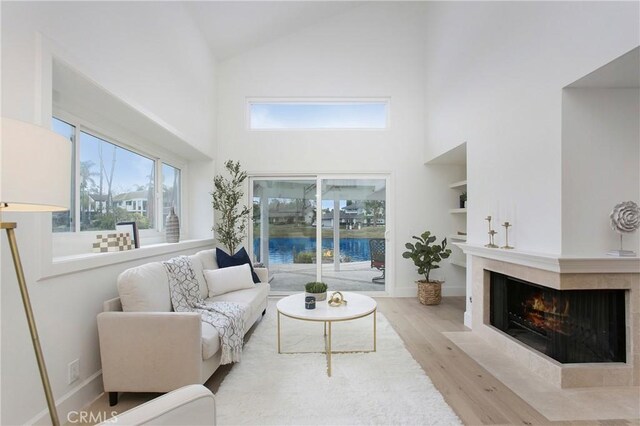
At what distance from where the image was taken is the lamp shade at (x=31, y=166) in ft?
3.41

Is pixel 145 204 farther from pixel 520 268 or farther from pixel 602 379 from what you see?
pixel 602 379

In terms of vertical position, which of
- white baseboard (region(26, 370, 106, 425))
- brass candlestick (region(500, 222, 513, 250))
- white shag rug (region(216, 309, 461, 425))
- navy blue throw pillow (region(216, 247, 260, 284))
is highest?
brass candlestick (region(500, 222, 513, 250))

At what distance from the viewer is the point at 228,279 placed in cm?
323

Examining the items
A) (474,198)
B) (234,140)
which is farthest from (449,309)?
(234,140)

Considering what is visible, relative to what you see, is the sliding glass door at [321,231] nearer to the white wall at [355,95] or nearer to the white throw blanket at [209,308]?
the white wall at [355,95]

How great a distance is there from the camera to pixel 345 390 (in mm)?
2100

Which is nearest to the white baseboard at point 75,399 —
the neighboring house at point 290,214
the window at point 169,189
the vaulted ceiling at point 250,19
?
the window at point 169,189

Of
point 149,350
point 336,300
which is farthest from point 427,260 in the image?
point 149,350

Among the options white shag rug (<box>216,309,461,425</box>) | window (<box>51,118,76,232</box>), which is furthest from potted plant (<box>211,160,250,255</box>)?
window (<box>51,118,76,232</box>)

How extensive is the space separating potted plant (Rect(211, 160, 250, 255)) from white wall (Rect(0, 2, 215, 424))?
148 centimetres

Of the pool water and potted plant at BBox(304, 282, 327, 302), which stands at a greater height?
the pool water

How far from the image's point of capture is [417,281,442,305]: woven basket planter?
14.0 feet

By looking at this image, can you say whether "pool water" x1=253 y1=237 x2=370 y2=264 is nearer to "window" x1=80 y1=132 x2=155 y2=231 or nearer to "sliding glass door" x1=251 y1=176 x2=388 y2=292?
"sliding glass door" x1=251 y1=176 x2=388 y2=292

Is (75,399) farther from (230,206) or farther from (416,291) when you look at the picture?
(416,291)
